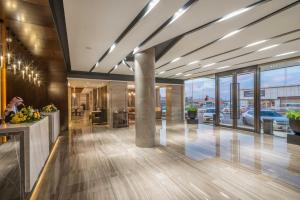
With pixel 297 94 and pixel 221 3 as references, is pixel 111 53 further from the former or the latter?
pixel 297 94

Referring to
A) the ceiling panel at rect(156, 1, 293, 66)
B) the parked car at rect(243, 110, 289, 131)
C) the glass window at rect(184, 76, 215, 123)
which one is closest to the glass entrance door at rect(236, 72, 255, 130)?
the parked car at rect(243, 110, 289, 131)

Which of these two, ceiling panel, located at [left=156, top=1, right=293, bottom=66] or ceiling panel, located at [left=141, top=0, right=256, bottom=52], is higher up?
ceiling panel, located at [left=156, top=1, right=293, bottom=66]

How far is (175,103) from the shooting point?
13453mm

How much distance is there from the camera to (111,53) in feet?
19.4

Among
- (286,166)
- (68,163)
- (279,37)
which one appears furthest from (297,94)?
(68,163)

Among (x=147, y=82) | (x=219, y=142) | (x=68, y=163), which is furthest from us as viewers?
(x=219, y=142)

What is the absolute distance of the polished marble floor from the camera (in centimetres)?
280

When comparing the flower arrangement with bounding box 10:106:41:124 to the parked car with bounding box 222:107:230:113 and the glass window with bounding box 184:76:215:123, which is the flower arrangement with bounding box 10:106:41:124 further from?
the glass window with bounding box 184:76:215:123

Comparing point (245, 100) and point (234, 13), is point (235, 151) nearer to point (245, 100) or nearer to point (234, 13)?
point (234, 13)

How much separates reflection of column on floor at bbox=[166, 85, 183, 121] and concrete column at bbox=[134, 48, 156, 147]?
788cm

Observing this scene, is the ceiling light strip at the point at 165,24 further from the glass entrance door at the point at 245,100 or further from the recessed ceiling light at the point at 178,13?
the glass entrance door at the point at 245,100

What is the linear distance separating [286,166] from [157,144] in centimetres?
364

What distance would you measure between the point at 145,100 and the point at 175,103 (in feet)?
26.8

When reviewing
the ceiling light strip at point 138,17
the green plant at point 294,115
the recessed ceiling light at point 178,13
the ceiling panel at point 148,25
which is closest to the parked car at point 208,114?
the green plant at point 294,115
